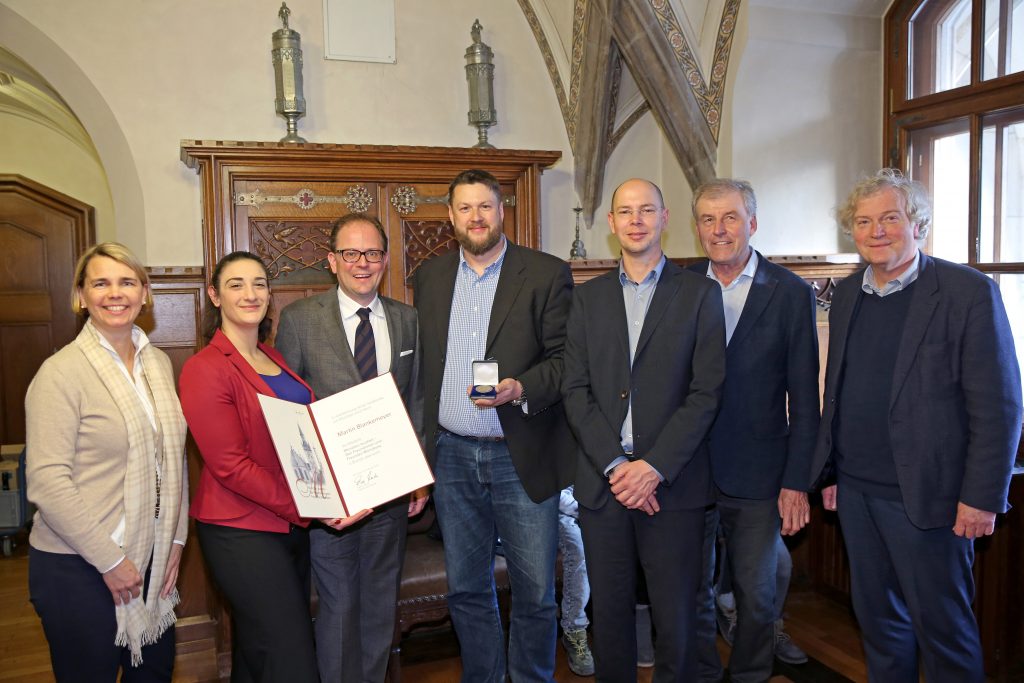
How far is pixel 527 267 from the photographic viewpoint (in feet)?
7.83

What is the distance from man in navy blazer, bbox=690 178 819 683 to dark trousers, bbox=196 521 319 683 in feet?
4.43

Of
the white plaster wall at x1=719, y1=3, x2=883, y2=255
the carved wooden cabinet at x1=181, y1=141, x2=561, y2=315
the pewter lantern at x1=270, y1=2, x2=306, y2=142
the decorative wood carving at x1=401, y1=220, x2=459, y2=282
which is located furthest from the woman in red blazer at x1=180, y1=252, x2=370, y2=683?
the white plaster wall at x1=719, y1=3, x2=883, y2=255

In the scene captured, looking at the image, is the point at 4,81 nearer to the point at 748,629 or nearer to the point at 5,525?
the point at 5,525

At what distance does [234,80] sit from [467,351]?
8.77ft

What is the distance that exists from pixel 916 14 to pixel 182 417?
4.04 m

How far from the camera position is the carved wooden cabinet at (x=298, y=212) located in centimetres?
352

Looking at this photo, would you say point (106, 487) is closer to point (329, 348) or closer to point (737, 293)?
point (329, 348)

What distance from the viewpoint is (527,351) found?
7.68 feet

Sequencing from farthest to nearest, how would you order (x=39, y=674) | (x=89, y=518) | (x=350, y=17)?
1. (x=350, y=17)
2. (x=39, y=674)
3. (x=89, y=518)

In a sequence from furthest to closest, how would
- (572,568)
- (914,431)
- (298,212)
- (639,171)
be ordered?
1. (639,171)
2. (298,212)
3. (572,568)
4. (914,431)

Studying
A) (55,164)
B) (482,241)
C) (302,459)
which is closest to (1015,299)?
(482,241)

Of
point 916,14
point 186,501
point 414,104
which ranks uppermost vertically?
point 916,14

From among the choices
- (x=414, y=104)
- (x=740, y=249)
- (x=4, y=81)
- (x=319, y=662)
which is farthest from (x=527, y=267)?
(x=4, y=81)
